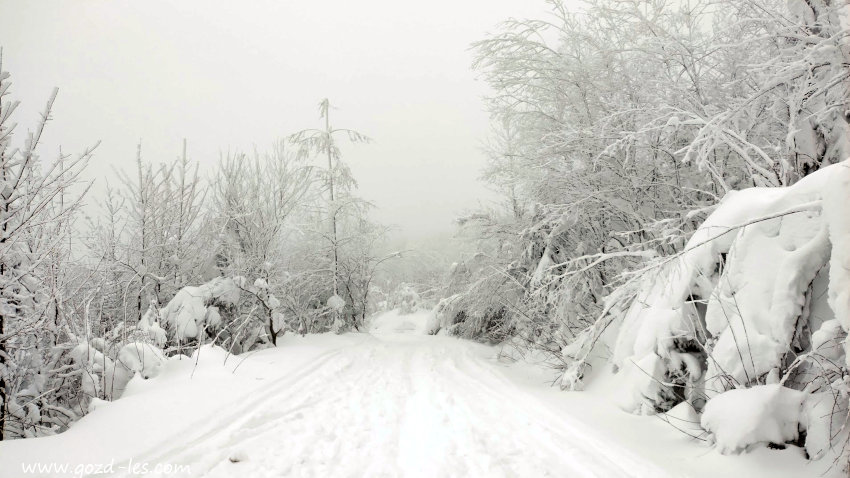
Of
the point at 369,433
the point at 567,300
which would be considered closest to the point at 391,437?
the point at 369,433

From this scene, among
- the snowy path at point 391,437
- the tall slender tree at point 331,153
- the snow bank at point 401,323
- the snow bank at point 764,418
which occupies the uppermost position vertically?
the tall slender tree at point 331,153

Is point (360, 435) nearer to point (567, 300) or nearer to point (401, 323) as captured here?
point (567, 300)

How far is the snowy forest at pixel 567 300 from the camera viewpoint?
319 cm

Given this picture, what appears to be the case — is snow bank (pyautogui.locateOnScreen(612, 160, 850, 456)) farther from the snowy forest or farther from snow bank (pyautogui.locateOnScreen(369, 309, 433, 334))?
snow bank (pyautogui.locateOnScreen(369, 309, 433, 334))

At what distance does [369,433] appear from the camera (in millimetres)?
4043

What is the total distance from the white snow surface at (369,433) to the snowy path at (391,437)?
16mm

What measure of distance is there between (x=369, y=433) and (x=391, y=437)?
0.82 ft

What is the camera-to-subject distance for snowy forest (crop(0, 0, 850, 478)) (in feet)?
10.5

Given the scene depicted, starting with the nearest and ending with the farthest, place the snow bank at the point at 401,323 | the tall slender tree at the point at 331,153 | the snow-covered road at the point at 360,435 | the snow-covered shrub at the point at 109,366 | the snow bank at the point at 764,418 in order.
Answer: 1. the snow bank at the point at 764,418
2. the snow-covered road at the point at 360,435
3. the snow-covered shrub at the point at 109,366
4. the tall slender tree at the point at 331,153
5. the snow bank at the point at 401,323

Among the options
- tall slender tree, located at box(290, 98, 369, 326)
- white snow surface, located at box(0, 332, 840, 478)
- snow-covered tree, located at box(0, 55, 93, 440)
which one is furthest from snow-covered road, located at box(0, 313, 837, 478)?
tall slender tree, located at box(290, 98, 369, 326)

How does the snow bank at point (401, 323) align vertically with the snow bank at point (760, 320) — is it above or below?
below

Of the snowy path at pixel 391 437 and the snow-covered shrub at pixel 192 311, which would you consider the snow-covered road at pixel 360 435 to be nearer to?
the snowy path at pixel 391 437

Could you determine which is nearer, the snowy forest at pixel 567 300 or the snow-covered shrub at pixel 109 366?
the snowy forest at pixel 567 300

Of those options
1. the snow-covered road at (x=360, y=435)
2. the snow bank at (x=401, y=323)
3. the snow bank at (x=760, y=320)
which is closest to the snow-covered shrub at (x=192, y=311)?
the snow-covered road at (x=360, y=435)
